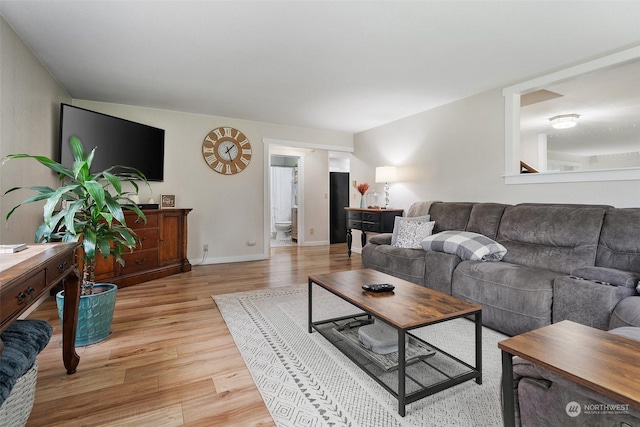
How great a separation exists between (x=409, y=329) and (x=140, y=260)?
328 cm

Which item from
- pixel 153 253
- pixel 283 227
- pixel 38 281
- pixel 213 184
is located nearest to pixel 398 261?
pixel 38 281

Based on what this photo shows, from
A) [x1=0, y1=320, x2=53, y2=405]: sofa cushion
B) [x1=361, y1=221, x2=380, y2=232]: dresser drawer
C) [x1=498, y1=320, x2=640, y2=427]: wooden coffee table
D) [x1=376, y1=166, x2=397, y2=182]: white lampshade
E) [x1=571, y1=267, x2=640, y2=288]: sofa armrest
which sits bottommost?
[x1=0, y1=320, x2=53, y2=405]: sofa cushion

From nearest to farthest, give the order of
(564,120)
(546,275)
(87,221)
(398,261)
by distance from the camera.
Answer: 1. (87,221)
2. (546,275)
3. (398,261)
4. (564,120)

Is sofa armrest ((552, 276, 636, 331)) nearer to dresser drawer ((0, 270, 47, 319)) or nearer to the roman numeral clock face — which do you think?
dresser drawer ((0, 270, 47, 319))

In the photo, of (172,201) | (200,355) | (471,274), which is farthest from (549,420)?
(172,201)

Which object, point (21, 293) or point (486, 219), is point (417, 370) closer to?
point (21, 293)

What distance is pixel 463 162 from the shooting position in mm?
3742

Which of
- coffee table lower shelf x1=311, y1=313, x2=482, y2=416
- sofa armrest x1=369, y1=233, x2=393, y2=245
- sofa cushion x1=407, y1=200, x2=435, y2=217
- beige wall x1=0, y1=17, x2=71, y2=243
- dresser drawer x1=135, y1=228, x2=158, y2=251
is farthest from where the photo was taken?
sofa cushion x1=407, y1=200, x2=435, y2=217

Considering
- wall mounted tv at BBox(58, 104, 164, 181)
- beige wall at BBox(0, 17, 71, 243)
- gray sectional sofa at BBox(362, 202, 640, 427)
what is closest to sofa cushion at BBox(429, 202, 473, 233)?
gray sectional sofa at BBox(362, 202, 640, 427)

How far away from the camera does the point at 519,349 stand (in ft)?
3.01

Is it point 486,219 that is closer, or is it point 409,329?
point 409,329

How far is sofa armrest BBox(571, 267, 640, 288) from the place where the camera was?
1809 mm

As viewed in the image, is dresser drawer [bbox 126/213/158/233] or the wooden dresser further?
dresser drawer [bbox 126/213/158/233]

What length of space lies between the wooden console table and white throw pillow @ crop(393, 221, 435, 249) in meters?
2.84
